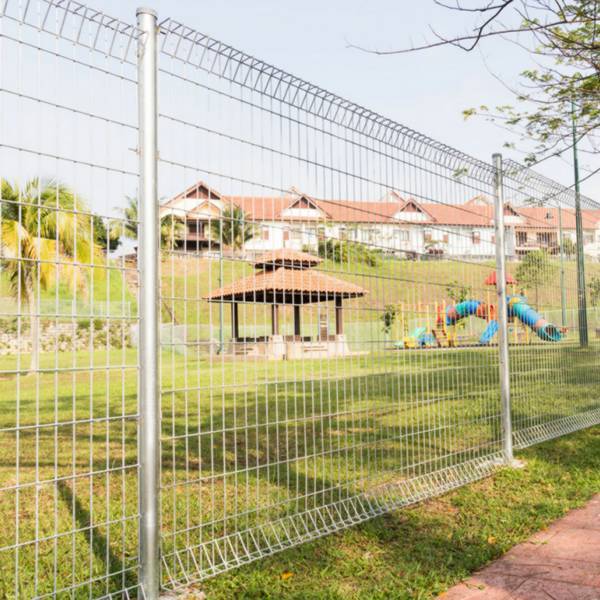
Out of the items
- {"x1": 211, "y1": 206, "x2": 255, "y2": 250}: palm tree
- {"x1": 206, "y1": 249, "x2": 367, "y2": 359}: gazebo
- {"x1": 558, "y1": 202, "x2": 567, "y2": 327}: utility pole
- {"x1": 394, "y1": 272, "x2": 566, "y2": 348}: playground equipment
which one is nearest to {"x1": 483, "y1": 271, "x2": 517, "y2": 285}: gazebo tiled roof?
{"x1": 394, "y1": 272, "x2": 566, "y2": 348}: playground equipment

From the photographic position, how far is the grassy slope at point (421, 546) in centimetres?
337

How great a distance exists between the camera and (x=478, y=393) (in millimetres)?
6152

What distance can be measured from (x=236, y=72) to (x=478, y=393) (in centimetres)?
373

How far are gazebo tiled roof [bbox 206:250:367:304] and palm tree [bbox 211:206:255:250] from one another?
0.15m

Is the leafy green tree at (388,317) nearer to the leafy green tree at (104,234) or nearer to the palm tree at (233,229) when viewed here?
the palm tree at (233,229)

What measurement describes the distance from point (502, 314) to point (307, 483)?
2.69m

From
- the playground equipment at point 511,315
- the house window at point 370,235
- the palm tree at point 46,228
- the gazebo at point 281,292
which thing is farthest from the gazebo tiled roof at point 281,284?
the playground equipment at point 511,315

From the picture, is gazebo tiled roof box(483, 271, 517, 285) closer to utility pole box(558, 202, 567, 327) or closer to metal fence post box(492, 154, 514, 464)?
metal fence post box(492, 154, 514, 464)

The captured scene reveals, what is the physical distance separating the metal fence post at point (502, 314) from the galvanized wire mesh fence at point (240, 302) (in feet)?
0.07

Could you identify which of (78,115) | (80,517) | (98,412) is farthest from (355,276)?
(98,412)

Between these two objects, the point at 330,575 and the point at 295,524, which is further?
the point at 295,524

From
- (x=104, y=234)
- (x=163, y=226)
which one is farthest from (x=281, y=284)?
(x=104, y=234)

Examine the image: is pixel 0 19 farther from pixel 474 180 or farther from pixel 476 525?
pixel 474 180

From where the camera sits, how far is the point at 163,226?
11.1ft
